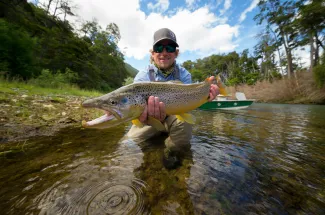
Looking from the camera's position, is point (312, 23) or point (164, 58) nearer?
point (164, 58)

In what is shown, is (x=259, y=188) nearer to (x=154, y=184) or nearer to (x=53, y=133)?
(x=154, y=184)

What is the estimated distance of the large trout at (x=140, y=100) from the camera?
2041mm

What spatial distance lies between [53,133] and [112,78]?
41986mm

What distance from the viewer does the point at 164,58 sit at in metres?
3.67

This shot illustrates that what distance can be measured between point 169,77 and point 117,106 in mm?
2083

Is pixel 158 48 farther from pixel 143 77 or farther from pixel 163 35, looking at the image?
pixel 143 77

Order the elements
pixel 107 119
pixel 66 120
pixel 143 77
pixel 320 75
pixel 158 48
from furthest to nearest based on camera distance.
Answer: pixel 320 75, pixel 66 120, pixel 143 77, pixel 158 48, pixel 107 119

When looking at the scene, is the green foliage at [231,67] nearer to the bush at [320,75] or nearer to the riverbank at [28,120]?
the bush at [320,75]

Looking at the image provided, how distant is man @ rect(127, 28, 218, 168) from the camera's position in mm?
3184

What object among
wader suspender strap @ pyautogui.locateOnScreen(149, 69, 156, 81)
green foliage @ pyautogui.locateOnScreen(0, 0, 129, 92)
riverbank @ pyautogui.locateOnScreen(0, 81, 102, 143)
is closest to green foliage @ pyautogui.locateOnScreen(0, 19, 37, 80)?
green foliage @ pyautogui.locateOnScreen(0, 0, 129, 92)

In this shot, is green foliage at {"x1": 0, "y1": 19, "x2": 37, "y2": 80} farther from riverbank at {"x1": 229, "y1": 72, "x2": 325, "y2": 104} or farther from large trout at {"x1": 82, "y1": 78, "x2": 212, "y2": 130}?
riverbank at {"x1": 229, "y1": 72, "x2": 325, "y2": 104}

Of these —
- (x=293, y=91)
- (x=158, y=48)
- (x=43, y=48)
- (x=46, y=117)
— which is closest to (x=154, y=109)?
(x=158, y=48)

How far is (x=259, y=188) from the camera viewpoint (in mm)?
2113

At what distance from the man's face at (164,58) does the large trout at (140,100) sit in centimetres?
120
